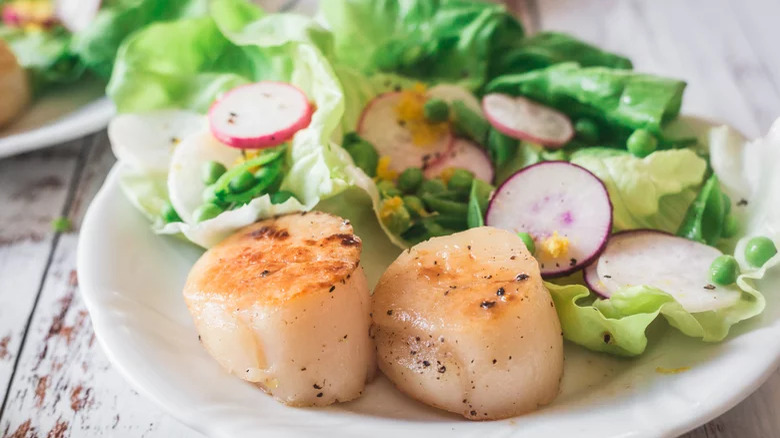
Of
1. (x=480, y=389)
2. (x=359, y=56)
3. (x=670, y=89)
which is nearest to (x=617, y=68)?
(x=670, y=89)

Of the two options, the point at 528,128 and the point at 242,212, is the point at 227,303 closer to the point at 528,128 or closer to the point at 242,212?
the point at 242,212

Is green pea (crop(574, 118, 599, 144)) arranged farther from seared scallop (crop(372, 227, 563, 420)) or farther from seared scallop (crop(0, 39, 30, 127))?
seared scallop (crop(0, 39, 30, 127))

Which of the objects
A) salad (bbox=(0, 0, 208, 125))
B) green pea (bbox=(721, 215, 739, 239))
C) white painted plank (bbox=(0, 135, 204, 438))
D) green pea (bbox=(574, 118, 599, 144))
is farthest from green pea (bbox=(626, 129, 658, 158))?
salad (bbox=(0, 0, 208, 125))

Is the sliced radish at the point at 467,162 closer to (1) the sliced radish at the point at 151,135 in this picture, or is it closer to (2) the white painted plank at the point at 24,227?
(1) the sliced radish at the point at 151,135

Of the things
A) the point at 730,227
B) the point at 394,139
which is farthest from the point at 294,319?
the point at 730,227

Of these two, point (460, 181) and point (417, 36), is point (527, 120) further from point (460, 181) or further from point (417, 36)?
point (417, 36)

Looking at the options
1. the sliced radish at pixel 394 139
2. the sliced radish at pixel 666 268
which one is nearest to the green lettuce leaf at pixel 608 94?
the sliced radish at pixel 394 139
